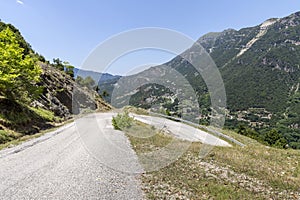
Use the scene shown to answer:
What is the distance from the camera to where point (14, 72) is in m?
27.7

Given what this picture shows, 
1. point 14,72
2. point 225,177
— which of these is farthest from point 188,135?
point 14,72

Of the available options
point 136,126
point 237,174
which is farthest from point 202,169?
point 136,126

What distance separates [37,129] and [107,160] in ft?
52.9

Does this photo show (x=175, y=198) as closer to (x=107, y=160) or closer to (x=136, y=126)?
(x=107, y=160)

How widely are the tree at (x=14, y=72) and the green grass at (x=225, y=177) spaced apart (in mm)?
16039

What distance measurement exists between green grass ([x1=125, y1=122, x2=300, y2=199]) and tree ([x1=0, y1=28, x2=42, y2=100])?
1604cm

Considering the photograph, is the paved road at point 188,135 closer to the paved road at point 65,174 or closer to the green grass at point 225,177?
the green grass at point 225,177

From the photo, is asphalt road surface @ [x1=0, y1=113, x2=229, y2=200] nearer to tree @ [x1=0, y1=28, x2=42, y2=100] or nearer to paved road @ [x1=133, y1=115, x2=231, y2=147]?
tree @ [x1=0, y1=28, x2=42, y2=100]

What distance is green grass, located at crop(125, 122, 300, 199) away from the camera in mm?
10344

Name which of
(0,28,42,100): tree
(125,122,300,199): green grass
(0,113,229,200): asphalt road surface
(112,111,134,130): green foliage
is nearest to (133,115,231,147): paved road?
(112,111,134,130): green foliage

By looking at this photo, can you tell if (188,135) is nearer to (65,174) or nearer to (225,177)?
(225,177)

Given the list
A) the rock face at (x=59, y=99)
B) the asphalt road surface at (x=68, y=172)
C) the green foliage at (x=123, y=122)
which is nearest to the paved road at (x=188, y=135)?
the green foliage at (x=123, y=122)

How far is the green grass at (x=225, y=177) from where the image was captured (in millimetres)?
10344

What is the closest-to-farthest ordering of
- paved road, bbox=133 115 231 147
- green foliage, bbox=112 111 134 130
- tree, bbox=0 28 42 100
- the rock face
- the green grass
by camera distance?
the green grass, tree, bbox=0 28 42 100, green foliage, bbox=112 111 134 130, paved road, bbox=133 115 231 147, the rock face
